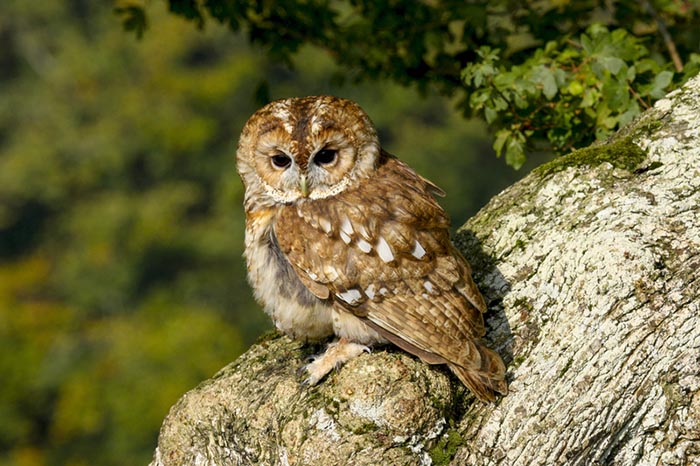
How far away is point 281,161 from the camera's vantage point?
328 cm

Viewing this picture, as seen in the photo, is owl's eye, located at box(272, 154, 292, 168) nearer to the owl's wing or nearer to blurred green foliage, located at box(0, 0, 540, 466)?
the owl's wing

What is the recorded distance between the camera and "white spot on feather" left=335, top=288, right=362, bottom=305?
9.93ft

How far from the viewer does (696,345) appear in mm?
2814

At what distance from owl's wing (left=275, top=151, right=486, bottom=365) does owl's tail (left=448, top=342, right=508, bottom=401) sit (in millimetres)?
48

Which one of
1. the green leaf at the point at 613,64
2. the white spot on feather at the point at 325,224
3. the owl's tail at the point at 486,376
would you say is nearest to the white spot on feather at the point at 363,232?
the white spot on feather at the point at 325,224

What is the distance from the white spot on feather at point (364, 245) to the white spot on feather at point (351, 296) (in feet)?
0.45

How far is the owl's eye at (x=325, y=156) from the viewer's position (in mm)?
3221

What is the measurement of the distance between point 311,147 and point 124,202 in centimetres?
3904

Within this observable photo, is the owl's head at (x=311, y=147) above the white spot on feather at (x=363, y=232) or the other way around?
above

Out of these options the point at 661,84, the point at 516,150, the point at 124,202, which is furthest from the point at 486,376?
the point at 124,202

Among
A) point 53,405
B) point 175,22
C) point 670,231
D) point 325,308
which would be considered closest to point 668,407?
point 670,231

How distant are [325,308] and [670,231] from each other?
45.2 inches

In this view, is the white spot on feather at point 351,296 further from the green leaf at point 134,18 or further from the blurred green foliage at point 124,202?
the blurred green foliage at point 124,202

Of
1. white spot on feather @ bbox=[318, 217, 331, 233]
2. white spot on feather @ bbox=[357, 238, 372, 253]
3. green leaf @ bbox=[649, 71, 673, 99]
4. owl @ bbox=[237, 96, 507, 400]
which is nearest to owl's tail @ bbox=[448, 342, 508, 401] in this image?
owl @ bbox=[237, 96, 507, 400]
